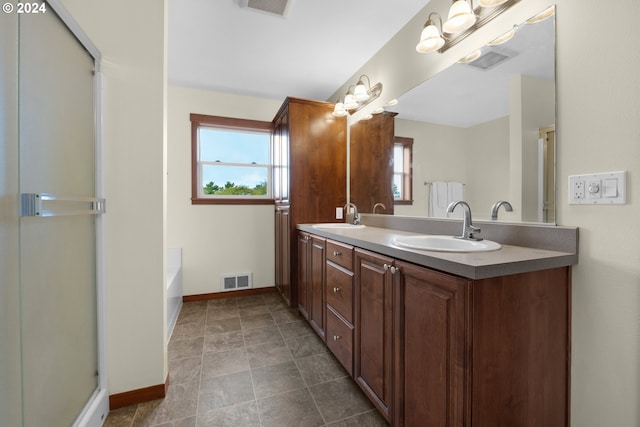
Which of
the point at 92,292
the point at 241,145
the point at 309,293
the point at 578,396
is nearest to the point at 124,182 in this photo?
the point at 92,292

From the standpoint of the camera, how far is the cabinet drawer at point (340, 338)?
60.8 inches

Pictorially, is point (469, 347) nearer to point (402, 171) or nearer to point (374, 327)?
point (374, 327)

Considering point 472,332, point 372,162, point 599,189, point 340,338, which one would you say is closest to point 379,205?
point 372,162

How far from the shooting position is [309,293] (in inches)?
88.8

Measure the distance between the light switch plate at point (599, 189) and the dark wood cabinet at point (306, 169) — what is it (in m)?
1.97

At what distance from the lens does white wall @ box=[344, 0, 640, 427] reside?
883 millimetres

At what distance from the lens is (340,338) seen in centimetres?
167

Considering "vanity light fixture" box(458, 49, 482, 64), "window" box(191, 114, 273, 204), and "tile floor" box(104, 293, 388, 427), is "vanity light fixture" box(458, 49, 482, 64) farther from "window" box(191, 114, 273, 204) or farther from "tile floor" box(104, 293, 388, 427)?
"window" box(191, 114, 273, 204)

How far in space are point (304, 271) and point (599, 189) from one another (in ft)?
6.40

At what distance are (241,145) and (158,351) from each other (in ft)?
8.04

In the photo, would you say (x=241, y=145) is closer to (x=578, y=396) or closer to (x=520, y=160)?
(x=520, y=160)

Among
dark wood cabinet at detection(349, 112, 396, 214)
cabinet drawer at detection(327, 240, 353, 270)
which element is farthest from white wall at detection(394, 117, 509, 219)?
cabinet drawer at detection(327, 240, 353, 270)

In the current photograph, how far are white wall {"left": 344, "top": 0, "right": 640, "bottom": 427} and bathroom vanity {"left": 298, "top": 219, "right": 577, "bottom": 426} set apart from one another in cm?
6

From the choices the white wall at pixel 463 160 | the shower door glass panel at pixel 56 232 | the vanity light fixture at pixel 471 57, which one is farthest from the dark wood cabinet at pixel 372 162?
the shower door glass panel at pixel 56 232
